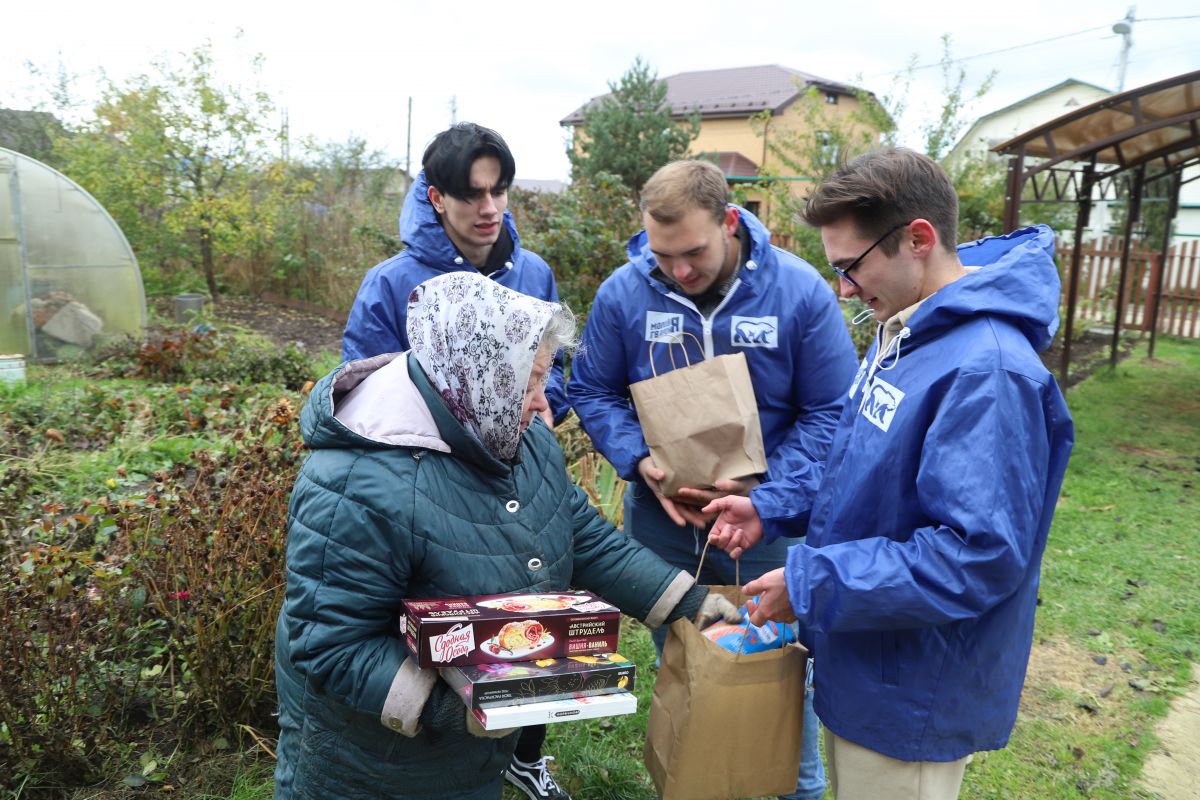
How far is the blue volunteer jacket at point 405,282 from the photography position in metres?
2.93

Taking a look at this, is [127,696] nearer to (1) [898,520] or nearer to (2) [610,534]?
(2) [610,534]

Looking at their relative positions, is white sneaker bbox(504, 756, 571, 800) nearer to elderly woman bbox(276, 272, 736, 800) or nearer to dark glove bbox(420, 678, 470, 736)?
elderly woman bbox(276, 272, 736, 800)

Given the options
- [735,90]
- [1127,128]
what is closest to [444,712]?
[1127,128]

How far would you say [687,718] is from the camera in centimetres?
195

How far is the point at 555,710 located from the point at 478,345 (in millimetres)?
705

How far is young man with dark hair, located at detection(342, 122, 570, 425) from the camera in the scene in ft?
9.60

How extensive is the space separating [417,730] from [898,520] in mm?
1026

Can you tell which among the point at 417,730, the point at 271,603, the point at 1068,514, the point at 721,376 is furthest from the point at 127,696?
the point at 1068,514

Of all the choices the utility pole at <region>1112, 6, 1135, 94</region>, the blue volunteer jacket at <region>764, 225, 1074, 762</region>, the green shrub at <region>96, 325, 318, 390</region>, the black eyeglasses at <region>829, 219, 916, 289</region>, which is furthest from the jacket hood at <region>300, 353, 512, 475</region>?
the utility pole at <region>1112, 6, 1135, 94</region>

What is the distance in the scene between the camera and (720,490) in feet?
8.28

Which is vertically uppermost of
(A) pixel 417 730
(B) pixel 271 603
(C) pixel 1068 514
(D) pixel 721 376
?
(D) pixel 721 376

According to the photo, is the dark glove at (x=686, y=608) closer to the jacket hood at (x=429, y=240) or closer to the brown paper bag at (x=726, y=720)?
the brown paper bag at (x=726, y=720)

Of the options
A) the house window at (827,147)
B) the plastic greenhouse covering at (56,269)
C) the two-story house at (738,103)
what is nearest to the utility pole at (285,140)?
the plastic greenhouse covering at (56,269)

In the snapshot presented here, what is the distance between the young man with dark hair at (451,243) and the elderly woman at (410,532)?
984 mm
